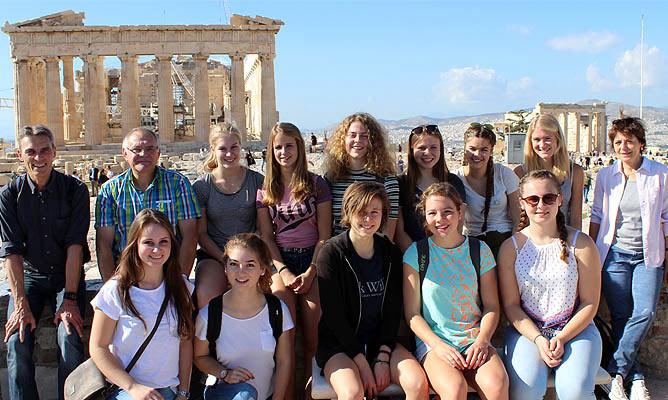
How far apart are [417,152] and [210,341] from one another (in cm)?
216

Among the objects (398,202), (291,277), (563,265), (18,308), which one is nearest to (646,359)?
(563,265)

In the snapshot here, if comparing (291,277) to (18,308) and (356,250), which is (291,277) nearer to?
(356,250)

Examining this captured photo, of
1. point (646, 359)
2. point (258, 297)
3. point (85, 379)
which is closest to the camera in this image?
point (85, 379)

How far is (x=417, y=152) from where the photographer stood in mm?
5195

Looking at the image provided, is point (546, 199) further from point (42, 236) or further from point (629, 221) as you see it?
point (42, 236)

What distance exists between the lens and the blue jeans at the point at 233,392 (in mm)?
3990

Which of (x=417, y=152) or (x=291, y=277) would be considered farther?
(x=417, y=152)

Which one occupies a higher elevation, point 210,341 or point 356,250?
point 356,250

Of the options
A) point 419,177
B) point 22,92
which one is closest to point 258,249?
point 419,177

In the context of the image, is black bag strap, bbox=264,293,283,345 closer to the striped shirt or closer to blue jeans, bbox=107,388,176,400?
blue jeans, bbox=107,388,176,400

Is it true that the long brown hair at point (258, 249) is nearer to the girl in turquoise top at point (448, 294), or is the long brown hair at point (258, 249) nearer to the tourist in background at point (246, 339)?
the tourist in background at point (246, 339)

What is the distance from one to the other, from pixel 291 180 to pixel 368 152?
25.9 inches

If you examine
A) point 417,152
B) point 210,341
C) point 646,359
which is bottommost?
point 646,359

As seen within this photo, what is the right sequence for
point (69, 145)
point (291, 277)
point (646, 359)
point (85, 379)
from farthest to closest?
point (69, 145)
point (646, 359)
point (291, 277)
point (85, 379)
